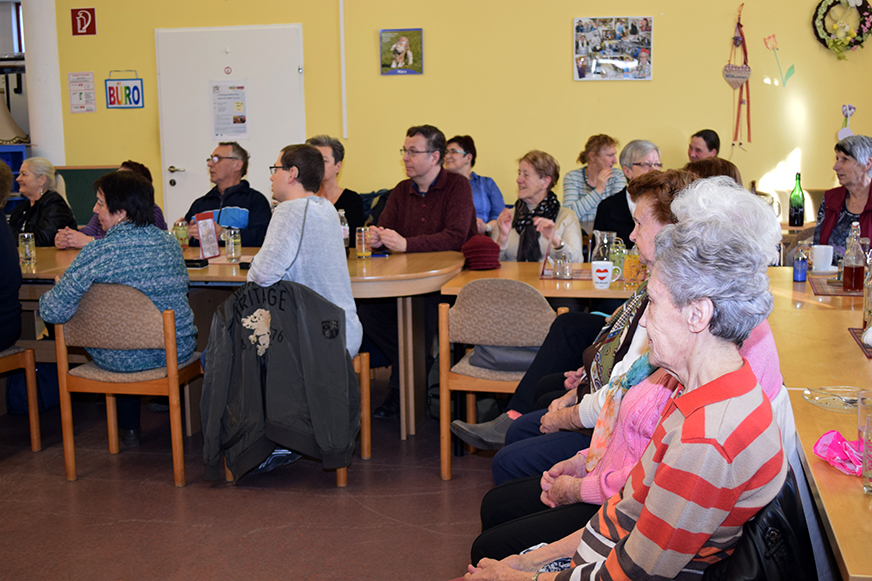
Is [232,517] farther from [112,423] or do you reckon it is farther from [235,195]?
[235,195]

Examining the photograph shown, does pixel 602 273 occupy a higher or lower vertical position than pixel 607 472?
higher

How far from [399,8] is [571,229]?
310 centimetres

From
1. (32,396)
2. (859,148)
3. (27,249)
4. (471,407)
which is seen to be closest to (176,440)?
(32,396)

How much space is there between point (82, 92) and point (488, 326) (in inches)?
208

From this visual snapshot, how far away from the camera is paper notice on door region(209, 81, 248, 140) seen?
20.3 ft

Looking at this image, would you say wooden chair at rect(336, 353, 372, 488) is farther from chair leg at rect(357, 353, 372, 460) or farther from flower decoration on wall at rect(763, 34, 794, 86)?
flower decoration on wall at rect(763, 34, 794, 86)

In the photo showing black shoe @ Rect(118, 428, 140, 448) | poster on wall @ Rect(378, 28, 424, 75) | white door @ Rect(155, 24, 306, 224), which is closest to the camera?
black shoe @ Rect(118, 428, 140, 448)

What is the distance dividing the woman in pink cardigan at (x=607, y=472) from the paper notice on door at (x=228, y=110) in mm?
5214

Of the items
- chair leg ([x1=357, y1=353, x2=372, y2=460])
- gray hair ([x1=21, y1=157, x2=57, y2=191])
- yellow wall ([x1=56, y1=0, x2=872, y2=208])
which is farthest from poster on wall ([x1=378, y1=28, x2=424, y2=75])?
chair leg ([x1=357, y1=353, x2=372, y2=460])

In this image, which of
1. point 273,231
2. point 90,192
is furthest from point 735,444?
point 90,192

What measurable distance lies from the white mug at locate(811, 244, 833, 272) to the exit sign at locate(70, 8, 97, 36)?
233 inches

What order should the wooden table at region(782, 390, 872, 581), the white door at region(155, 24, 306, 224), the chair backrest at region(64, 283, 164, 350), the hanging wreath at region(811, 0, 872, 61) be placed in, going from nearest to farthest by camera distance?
1. the wooden table at region(782, 390, 872, 581)
2. the chair backrest at region(64, 283, 164, 350)
3. the hanging wreath at region(811, 0, 872, 61)
4. the white door at region(155, 24, 306, 224)

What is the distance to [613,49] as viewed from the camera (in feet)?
18.9

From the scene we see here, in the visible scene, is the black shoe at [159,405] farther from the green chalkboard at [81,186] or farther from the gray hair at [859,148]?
the gray hair at [859,148]
